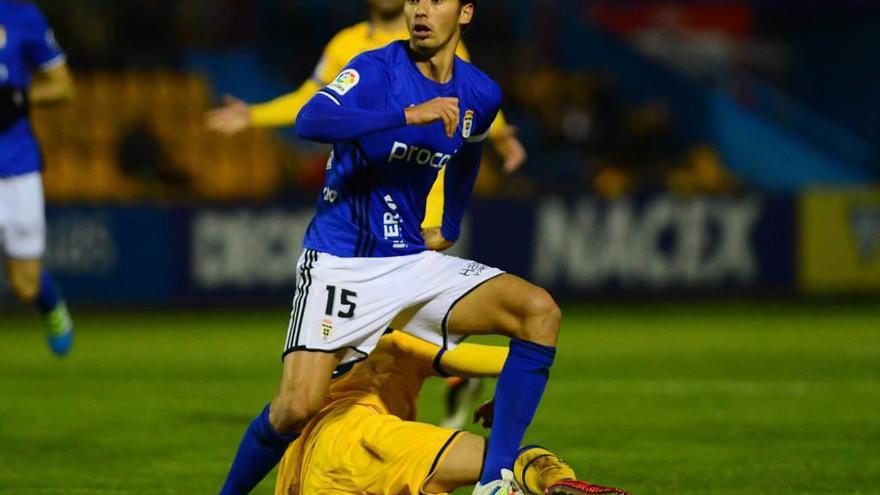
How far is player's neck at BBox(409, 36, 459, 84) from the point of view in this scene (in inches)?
211

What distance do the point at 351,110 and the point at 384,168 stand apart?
15.7 inches

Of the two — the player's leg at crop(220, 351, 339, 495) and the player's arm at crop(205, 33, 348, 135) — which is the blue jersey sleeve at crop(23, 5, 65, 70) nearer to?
the player's arm at crop(205, 33, 348, 135)

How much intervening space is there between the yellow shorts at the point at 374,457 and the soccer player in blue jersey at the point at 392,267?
5.0 inches

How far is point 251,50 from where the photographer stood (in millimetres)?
18250

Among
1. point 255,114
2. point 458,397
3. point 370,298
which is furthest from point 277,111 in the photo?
point 370,298

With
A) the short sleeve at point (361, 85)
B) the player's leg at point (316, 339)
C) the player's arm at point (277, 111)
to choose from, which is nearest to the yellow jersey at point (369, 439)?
the player's leg at point (316, 339)

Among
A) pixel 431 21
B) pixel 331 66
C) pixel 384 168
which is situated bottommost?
pixel 331 66

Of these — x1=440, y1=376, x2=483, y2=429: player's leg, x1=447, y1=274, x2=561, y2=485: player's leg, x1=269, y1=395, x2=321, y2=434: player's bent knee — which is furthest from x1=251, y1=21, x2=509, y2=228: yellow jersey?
x1=269, y1=395, x2=321, y2=434: player's bent knee

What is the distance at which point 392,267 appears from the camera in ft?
17.3

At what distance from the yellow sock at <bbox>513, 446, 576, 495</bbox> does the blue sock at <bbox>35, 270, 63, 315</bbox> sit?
15.1 feet

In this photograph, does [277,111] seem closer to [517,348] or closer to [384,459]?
[517,348]

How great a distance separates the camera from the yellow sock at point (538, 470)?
16.1 feet

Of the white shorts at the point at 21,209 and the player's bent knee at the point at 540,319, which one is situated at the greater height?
the player's bent knee at the point at 540,319

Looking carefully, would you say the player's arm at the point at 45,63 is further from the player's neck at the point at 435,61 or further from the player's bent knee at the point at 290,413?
the player's bent knee at the point at 290,413
